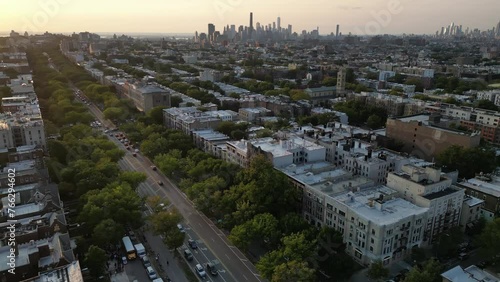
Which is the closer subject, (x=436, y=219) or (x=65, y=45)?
(x=436, y=219)

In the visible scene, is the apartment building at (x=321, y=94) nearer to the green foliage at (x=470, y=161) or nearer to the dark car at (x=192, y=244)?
the green foliage at (x=470, y=161)

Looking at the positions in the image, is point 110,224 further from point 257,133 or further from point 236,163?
point 257,133

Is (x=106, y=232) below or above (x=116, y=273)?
above

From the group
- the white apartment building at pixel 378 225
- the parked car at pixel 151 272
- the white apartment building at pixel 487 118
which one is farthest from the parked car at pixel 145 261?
the white apartment building at pixel 487 118

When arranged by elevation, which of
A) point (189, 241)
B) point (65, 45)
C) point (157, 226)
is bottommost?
point (189, 241)

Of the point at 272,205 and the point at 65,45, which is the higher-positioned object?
the point at 65,45

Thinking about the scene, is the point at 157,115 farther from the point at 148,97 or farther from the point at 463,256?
the point at 463,256

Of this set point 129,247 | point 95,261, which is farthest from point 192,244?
point 95,261

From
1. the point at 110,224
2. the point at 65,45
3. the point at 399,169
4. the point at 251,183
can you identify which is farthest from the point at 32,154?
the point at 65,45
